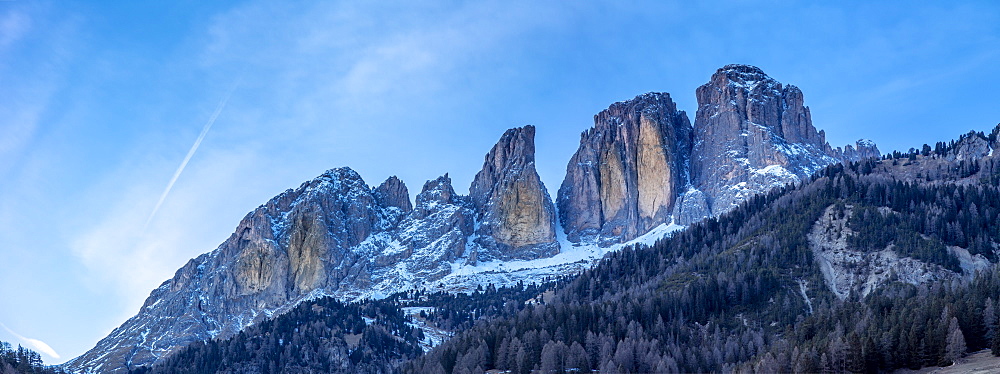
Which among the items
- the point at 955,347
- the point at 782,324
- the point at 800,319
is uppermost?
the point at 800,319

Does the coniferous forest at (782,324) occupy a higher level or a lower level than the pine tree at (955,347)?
higher

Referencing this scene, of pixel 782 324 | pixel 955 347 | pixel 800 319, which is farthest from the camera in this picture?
pixel 782 324

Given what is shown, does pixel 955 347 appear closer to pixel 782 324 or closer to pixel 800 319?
pixel 800 319

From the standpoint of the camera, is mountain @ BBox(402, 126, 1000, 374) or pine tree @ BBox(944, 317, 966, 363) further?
mountain @ BBox(402, 126, 1000, 374)

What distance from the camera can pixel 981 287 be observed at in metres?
147

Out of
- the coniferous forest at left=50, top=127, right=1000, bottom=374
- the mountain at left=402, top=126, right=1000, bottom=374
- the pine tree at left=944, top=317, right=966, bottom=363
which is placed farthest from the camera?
the mountain at left=402, top=126, right=1000, bottom=374

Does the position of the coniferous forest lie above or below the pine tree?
above

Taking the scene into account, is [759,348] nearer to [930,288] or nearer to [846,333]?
[846,333]

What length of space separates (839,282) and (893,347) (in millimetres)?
64362

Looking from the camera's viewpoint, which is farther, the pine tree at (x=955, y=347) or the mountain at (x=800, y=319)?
the mountain at (x=800, y=319)

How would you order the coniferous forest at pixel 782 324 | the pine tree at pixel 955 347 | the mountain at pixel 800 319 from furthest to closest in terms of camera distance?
the mountain at pixel 800 319, the coniferous forest at pixel 782 324, the pine tree at pixel 955 347

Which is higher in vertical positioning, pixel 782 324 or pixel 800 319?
pixel 800 319

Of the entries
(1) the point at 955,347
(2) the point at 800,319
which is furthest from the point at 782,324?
(1) the point at 955,347

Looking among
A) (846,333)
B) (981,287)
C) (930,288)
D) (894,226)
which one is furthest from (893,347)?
(894,226)
